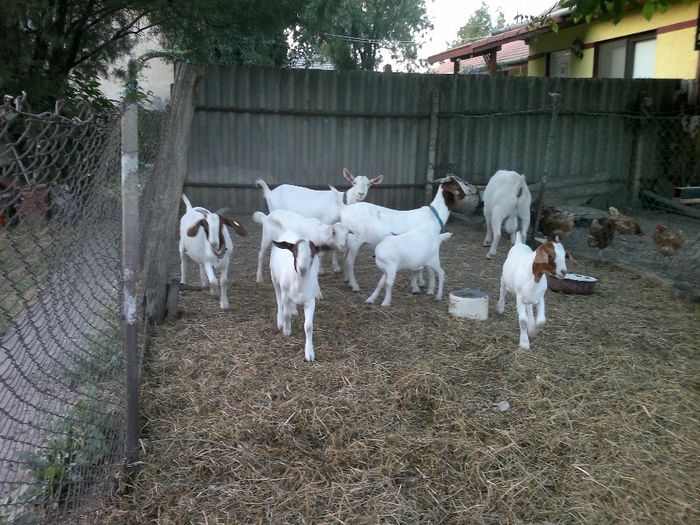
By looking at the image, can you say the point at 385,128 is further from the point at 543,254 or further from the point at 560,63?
the point at 560,63

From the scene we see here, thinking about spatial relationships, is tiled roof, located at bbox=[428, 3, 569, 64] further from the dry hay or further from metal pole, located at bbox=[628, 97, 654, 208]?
the dry hay

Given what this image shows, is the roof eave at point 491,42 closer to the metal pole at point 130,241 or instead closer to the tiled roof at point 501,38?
the tiled roof at point 501,38

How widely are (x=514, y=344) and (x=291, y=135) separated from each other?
6957 millimetres

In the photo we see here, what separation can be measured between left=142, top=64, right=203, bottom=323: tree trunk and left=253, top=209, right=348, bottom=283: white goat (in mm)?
919

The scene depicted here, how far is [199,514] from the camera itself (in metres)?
2.92

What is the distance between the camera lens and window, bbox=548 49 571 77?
15.8m

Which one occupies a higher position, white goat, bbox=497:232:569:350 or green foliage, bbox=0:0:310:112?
green foliage, bbox=0:0:310:112

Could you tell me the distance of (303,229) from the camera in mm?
6012

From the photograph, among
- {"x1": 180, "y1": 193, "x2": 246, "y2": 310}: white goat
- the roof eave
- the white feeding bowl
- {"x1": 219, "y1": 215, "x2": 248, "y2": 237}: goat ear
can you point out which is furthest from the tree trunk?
the roof eave

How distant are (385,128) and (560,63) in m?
7.26

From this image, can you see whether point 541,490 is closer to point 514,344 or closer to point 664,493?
point 664,493

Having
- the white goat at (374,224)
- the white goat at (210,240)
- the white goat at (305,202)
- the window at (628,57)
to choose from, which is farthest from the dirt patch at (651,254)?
the white goat at (210,240)

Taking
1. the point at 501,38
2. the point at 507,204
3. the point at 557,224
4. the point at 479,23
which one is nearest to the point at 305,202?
the point at 507,204

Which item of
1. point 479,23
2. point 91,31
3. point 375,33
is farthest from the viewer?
point 479,23
